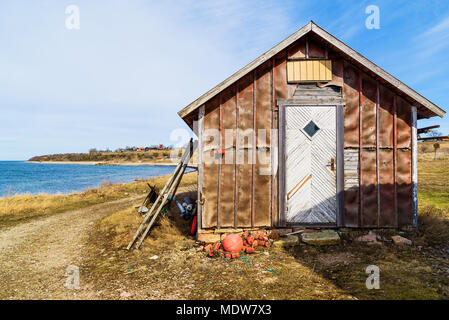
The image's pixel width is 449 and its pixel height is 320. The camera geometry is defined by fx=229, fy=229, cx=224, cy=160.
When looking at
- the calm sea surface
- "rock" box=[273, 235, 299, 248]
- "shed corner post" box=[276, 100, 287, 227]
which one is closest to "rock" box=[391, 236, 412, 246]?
"rock" box=[273, 235, 299, 248]

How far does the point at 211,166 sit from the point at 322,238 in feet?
11.8

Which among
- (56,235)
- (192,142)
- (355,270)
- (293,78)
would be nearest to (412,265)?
(355,270)

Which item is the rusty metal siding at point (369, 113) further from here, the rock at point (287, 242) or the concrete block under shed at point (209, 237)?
the concrete block under shed at point (209, 237)

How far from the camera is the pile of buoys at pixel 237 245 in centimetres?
590

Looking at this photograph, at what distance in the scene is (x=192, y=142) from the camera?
7.79 metres

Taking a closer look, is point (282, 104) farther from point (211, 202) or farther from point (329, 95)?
point (211, 202)

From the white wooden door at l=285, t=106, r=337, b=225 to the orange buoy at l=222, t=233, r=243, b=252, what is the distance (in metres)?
1.60

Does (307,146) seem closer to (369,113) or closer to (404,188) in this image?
(369,113)

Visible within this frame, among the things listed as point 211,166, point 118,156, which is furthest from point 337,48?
point 118,156

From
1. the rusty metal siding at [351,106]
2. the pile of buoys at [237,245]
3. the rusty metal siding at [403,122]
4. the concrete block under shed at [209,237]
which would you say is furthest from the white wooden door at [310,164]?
the concrete block under shed at [209,237]

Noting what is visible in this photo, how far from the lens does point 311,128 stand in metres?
6.66

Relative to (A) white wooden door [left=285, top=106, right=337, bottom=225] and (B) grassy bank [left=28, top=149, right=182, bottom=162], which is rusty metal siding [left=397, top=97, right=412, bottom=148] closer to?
(A) white wooden door [left=285, top=106, right=337, bottom=225]

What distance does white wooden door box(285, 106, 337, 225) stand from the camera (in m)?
6.58

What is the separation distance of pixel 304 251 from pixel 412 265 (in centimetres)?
220
